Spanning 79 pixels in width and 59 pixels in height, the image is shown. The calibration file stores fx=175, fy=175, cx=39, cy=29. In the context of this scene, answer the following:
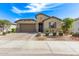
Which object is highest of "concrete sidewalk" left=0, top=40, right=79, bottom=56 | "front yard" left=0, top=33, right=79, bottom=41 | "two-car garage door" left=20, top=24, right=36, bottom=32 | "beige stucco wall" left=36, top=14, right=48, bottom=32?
"beige stucco wall" left=36, top=14, right=48, bottom=32

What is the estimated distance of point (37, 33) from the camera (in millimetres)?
12039

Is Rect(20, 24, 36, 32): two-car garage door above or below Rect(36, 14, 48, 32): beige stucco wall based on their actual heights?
below

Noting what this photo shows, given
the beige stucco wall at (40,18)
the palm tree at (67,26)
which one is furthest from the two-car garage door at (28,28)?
the palm tree at (67,26)

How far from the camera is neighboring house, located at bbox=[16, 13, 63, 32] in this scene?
11420 millimetres

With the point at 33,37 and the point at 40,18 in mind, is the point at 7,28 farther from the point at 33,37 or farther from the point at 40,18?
the point at 40,18

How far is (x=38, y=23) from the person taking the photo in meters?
12.1

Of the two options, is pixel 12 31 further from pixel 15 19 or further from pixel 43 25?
pixel 43 25

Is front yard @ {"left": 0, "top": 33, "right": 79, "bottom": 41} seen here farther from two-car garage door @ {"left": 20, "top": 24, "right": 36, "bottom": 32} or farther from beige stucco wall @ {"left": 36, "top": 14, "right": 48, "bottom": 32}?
beige stucco wall @ {"left": 36, "top": 14, "right": 48, "bottom": 32}

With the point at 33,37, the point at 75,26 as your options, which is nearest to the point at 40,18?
the point at 33,37

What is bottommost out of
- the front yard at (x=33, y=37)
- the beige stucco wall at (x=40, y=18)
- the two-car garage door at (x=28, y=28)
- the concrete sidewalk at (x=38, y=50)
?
the concrete sidewalk at (x=38, y=50)

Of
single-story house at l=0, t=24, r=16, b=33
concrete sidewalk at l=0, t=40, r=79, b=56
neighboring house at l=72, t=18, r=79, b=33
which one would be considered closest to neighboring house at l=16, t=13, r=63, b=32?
single-story house at l=0, t=24, r=16, b=33

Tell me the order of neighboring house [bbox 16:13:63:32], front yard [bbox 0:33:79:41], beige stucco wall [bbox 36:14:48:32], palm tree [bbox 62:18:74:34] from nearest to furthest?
neighboring house [bbox 16:13:63:32] < beige stucco wall [bbox 36:14:48:32] < front yard [bbox 0:33:79:41] < palm tree [bbox 62:18:74:34]

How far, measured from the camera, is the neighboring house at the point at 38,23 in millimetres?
11420

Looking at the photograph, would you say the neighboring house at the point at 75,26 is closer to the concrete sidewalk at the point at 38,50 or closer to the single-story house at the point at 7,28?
the concrete sidewalk at the point at 38,50
